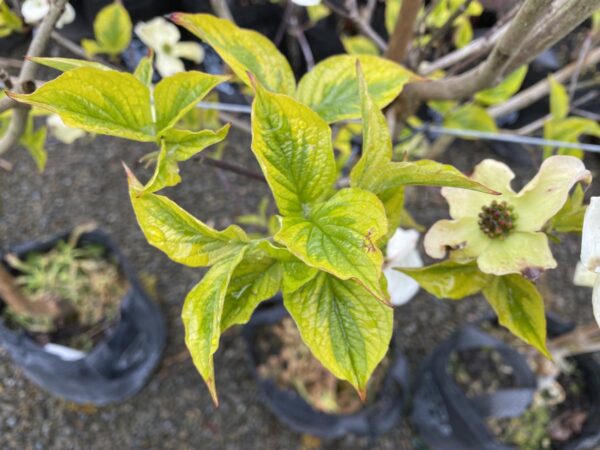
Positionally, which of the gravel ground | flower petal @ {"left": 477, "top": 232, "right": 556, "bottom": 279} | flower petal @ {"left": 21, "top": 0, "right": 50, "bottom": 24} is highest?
flower petal @ {"left": 477, "top": 232, "right": 556, "bottom": 279}

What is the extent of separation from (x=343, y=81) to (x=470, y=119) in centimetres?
48

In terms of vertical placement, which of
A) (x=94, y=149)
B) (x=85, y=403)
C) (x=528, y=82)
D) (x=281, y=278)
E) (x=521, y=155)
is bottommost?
(x=85, y=403)

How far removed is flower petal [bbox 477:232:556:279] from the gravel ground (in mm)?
681

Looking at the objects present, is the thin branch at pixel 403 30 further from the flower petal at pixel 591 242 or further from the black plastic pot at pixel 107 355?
the black plastic pot at pixel 107 355

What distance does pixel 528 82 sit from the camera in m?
1.69

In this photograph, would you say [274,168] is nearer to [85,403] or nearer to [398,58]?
[398,58]

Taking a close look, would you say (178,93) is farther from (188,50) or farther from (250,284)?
(188,50)

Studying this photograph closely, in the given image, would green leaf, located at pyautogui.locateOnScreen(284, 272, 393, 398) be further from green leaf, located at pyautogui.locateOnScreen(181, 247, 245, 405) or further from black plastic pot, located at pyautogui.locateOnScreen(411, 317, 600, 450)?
black plastic pot, located at pyautogui.locateOnScreen(411, 317, 600, 450)

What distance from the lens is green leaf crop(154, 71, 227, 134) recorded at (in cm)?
38

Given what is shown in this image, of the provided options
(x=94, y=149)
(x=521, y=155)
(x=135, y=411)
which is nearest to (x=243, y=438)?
(x=135, y=411)

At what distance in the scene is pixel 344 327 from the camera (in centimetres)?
36

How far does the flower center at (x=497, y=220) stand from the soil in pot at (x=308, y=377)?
71 centimetres

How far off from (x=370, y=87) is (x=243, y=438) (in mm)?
983

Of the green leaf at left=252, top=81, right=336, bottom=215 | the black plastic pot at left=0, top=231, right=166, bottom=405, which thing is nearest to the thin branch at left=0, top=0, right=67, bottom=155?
the green leaf at left=252, top=81, right=336, bottom=215
